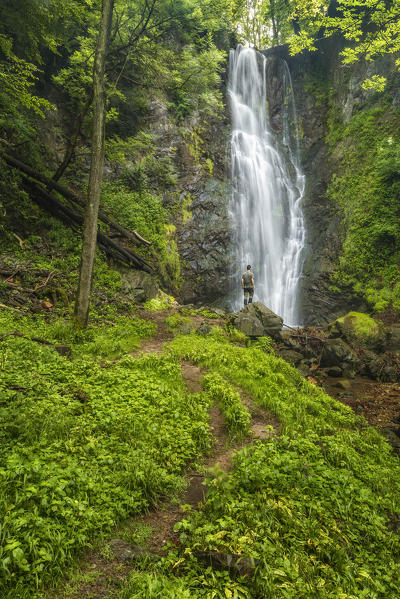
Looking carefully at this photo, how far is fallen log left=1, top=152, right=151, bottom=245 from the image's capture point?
35.1 ft

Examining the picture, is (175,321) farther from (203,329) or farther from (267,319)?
(267,319)

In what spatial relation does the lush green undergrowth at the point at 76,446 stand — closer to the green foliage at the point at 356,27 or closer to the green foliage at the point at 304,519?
the green foliage at the point at 304,519

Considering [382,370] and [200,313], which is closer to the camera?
[382,370]

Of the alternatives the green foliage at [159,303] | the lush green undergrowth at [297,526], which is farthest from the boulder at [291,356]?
the lush green undergrowth at [297,526]

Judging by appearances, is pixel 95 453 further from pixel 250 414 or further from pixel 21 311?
pixel 21 311

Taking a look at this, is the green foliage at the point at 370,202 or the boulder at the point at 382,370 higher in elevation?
the green foliage at the point at 370,202

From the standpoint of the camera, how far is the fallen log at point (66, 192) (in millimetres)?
10703

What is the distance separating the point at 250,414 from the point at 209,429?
0.91 m

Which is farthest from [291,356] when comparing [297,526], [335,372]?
[297,526]

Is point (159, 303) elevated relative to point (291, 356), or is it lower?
elevated

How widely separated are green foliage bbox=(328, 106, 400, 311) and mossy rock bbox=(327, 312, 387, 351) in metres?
2.71

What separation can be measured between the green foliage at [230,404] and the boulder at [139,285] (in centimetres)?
598

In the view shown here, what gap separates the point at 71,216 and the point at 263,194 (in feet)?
42.6

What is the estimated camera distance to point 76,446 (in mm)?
3340
